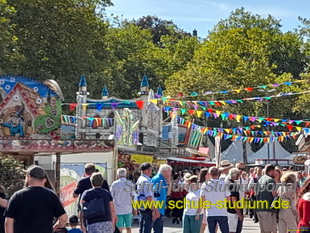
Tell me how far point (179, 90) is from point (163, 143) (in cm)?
1174

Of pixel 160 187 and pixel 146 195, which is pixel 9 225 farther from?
pixel 160 187

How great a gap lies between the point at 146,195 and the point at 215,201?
1.26 meters

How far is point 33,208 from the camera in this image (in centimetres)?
816

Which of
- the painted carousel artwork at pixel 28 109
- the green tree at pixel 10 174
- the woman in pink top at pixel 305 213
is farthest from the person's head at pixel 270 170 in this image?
the painted carousel artwork at pixel 28 109

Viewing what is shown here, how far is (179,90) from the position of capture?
55188mm

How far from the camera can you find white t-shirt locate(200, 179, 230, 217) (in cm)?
1350

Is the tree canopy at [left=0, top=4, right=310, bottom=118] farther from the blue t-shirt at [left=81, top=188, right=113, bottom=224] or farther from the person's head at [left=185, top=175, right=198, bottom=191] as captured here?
the blue t-shirt at [left=81, top=188, right=113, bottom=224]

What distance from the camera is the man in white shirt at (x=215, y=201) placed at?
532 inches

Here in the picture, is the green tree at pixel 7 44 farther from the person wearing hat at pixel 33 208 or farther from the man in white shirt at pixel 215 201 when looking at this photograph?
the person wearing hat at pixel 33 208

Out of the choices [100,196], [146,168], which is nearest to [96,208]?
[100,196]

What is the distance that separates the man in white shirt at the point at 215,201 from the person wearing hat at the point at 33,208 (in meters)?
5.61

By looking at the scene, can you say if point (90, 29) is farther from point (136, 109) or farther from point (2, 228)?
point (2, 228)

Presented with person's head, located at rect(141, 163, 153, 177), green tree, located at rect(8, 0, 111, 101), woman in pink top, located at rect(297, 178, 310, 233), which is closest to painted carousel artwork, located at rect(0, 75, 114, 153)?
person's head, located at rect(141, 163, 153, 177)

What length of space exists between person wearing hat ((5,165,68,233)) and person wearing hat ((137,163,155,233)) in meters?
5.21
